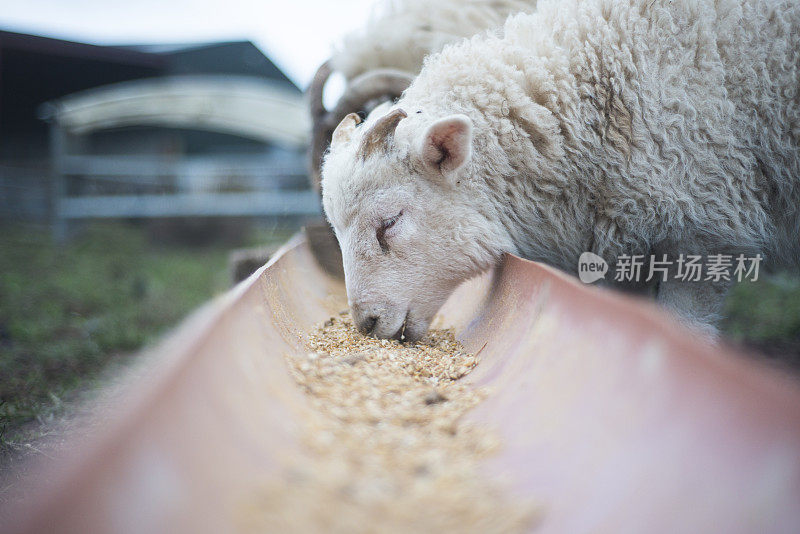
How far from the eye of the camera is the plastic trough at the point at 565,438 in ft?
2.08

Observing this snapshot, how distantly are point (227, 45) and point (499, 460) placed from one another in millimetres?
15841

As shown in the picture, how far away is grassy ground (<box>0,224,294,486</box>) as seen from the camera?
8.20ft

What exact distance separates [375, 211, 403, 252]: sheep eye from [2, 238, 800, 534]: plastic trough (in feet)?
2.97

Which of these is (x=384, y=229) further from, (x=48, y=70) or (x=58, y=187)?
(x=48, y=70)

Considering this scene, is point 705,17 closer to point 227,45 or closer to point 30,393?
point 30,393

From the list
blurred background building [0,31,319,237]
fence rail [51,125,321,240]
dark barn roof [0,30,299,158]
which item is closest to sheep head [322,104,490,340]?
fence rail [51,125,321,240]

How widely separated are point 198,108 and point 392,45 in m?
8.41

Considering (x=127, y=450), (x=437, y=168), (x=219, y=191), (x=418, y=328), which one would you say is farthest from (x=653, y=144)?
(x=219, y=191)

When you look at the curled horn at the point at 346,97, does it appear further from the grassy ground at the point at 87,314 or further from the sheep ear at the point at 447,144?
the grassy ground at the point at 87,314

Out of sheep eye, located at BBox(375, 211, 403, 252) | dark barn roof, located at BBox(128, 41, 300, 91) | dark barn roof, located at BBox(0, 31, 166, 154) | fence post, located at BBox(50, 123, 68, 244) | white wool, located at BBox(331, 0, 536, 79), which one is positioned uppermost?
white wool, located at BBox(331, 0, 536, 79)

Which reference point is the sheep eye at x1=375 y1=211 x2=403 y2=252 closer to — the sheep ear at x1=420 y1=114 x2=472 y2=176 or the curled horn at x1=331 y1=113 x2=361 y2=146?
the sheep ear at x1=420 y1=114 x2=472 y2=176

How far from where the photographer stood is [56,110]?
8984 millimetres

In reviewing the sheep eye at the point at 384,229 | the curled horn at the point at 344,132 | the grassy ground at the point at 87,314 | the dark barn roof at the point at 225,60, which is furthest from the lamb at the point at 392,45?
the dark barn roof at the point at 225,60

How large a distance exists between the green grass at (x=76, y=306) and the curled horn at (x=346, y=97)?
1.70 meters
